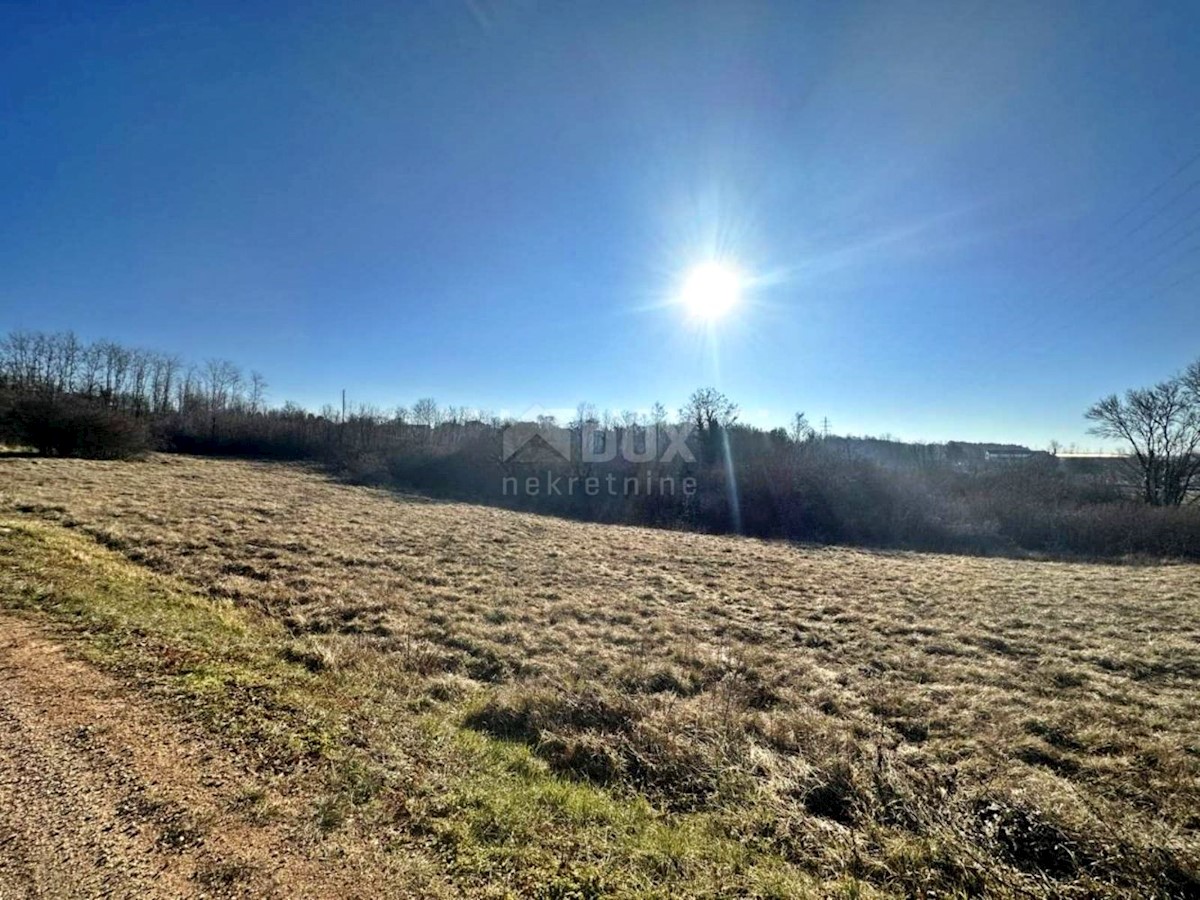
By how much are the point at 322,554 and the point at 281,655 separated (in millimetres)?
5708

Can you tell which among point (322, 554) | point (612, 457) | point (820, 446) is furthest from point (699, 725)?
point (820, 446)

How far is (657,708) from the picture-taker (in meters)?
4.77

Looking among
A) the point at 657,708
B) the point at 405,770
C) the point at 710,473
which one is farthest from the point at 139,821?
the point at 710,473

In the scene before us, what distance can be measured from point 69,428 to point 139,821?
29.8 meters

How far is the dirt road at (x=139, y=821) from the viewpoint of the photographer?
1.98 m

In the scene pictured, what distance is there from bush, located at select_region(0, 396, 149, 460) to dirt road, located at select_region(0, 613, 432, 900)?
27822mm

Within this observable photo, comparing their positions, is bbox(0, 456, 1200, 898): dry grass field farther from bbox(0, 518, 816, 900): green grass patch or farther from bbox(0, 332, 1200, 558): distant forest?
bbox(0, 332, 1200, 558): distant forest

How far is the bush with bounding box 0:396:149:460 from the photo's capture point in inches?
846

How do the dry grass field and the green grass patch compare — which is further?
the dry grass field

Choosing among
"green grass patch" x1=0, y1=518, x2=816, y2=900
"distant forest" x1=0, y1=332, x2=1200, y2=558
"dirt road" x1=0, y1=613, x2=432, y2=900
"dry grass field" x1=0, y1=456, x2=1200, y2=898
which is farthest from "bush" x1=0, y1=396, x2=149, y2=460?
"dirt road" x1=0, y1=613, x2=432, y2=900

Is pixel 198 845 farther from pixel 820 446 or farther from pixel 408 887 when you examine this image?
pixel 820 446

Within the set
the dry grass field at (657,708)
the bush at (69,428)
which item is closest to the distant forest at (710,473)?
the bush at (69,428)

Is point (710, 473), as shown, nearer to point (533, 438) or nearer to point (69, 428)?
point (533, 438)

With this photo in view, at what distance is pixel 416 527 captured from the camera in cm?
1542
